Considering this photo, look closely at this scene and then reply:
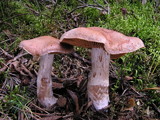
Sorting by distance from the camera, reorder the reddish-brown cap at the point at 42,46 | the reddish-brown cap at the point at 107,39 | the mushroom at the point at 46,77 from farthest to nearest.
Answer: the mushroom at the point at 46,77, the reddish-brown cap at the point at 42,46, the reddish-brown cap at the point at 107,39

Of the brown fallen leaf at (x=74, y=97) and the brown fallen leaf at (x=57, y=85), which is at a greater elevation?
the brown fallen leaf at (x=57, y=85)

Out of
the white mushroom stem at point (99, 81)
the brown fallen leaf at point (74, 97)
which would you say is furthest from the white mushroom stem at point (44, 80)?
the white mushroom stem at point (99, 81)

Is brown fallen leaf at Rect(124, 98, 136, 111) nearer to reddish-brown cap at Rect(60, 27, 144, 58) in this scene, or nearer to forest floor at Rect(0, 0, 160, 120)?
forest floor at Rect(0, 0, 160, 120)

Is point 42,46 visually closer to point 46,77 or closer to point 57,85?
point 46,77

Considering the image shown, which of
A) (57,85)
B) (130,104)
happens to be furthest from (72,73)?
(130,104)

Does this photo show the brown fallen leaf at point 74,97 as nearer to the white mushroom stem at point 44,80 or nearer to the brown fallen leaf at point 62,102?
the brown fallen leaf at point 62,102

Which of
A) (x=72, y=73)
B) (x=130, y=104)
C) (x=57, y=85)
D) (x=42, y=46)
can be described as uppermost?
(x=42, y=46)

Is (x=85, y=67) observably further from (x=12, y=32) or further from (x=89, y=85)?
(x=12, y=32)

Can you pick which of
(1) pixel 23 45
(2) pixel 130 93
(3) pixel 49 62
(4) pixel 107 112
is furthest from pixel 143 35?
(1) pixel 23 45

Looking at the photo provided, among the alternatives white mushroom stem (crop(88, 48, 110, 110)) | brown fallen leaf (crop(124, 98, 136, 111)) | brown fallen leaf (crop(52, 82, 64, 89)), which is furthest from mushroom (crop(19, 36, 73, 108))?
brown fallen leaf (crop(124, 98, 136, 111))
